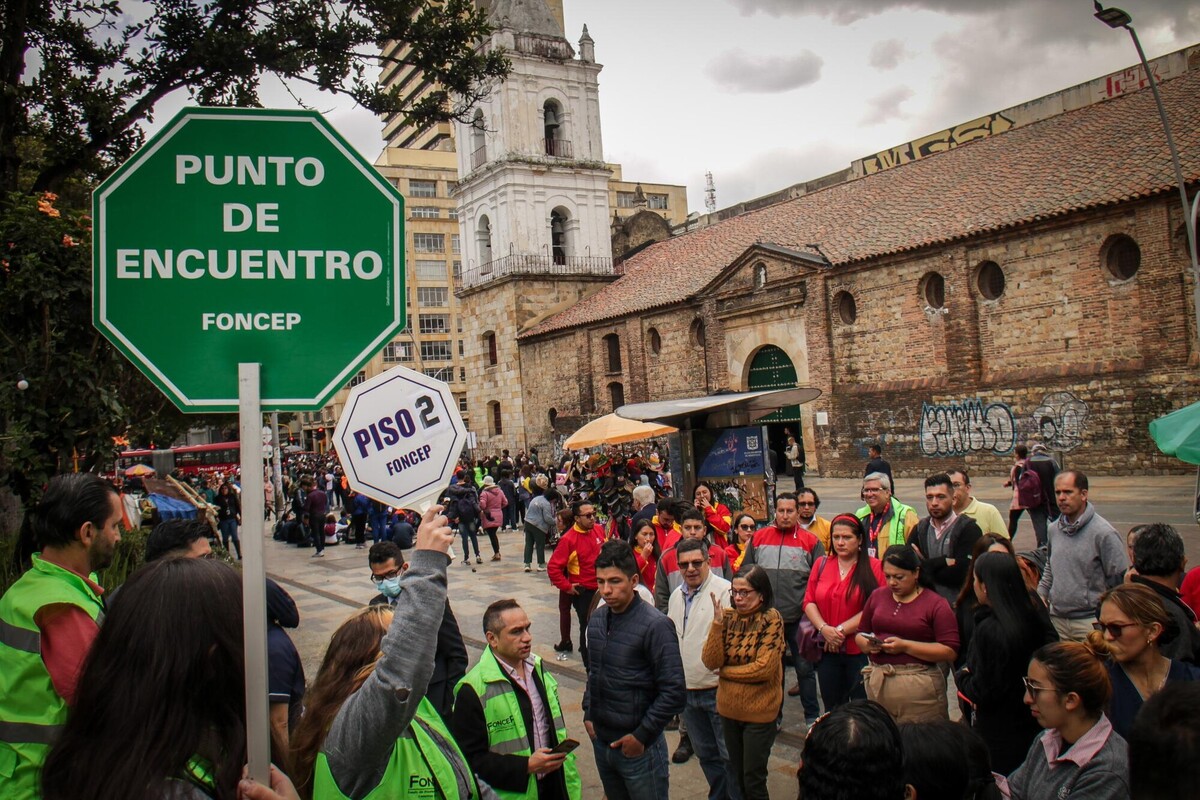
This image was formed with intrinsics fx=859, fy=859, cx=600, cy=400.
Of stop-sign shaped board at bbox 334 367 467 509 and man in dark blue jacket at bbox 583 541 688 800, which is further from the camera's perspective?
man in dark blue jacket at bbox 583 541 688 800

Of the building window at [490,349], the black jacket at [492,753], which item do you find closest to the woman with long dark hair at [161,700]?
the black jacket at [492,753]

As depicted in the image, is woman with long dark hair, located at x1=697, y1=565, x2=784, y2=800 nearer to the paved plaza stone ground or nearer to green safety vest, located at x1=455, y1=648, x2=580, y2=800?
the paved plaza stone ground

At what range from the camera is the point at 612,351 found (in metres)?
37.9

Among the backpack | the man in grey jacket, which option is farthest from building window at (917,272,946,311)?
the man in grey jacket

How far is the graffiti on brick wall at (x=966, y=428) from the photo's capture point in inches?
920

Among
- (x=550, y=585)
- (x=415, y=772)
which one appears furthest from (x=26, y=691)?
(x=550, y=585)

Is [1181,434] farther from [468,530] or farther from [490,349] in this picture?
[490,349]

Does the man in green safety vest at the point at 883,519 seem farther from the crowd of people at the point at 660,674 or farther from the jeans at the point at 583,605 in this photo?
the jeans at the point at 583,605

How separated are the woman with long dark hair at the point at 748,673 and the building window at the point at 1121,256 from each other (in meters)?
20.7

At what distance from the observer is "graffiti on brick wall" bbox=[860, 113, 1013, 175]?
1308 inches

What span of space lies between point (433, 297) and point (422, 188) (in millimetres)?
9886

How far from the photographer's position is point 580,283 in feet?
139

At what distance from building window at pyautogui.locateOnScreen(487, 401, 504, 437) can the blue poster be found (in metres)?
34.1

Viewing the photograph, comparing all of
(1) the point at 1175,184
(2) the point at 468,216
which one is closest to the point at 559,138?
(2) the point at 468,216
